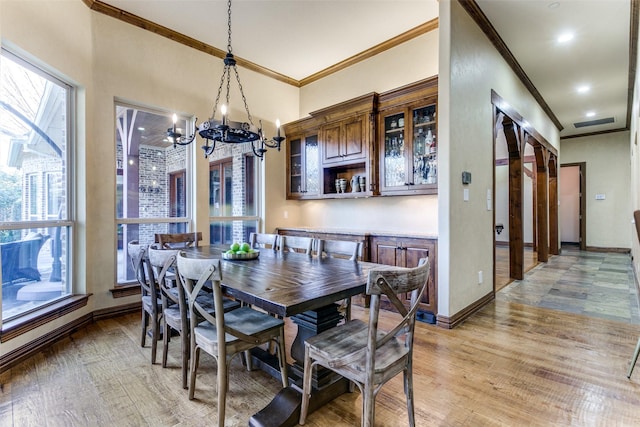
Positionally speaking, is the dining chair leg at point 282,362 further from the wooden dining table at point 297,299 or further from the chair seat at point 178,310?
the chair seat at point 178,310

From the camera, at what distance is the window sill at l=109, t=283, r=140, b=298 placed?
137 inches

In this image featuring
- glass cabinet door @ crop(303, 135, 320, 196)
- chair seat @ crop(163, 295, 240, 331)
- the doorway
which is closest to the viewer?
chair seat @ crop(163, 295, 240, 331)

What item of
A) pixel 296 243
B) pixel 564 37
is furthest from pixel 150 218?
pixel 564 37

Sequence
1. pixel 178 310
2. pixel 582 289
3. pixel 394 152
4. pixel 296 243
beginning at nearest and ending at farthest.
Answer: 1. pixel 178 310
2. pixel 296 243
3. pixel 394 152
4. pixel 582 289

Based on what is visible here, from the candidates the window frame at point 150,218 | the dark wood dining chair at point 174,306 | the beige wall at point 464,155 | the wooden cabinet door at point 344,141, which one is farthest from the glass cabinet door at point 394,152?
the window frame at point 150,218

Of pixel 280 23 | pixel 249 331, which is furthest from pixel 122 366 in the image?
pixel 280 23

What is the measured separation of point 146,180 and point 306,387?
3305mm

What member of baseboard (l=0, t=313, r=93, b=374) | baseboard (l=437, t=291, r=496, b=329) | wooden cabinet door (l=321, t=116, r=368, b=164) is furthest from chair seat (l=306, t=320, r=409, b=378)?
wooden cabinet door (l=321, t=116, r=368, b=164)

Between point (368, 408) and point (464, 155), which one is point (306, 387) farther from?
point (464, 155)

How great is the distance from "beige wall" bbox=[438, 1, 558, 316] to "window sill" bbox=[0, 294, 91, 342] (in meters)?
3.55

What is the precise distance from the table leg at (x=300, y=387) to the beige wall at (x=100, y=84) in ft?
7.04

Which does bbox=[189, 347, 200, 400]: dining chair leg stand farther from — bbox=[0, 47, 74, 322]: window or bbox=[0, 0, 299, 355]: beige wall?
bbox=[0, 47, 74, 322]: window

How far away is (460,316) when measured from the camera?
3.19 meters

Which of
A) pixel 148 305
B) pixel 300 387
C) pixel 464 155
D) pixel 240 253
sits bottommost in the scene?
pixel 300 387
